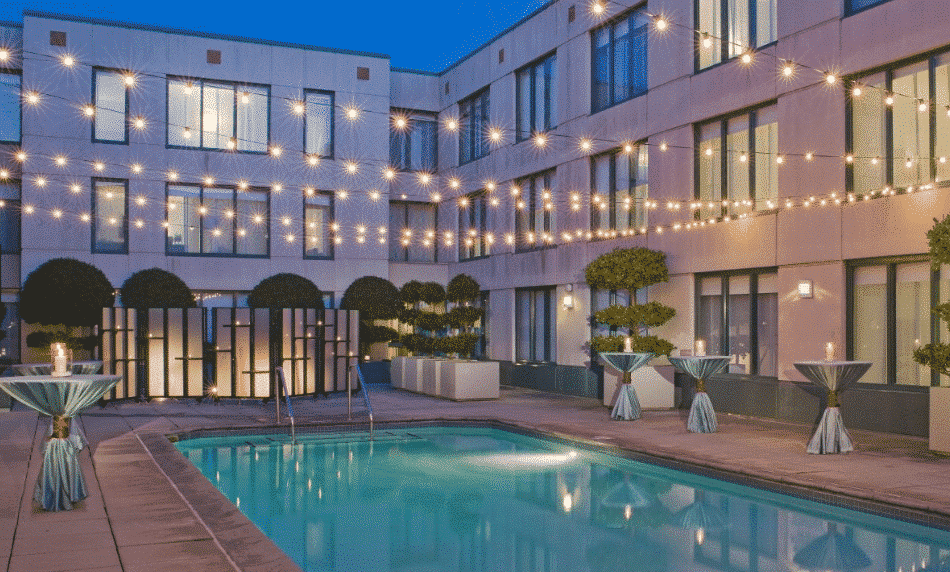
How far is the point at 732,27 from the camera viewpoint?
44.3 feet

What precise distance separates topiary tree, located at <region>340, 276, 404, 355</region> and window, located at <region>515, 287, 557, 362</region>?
345 cm

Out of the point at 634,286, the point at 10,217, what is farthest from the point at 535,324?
the point at 10,217

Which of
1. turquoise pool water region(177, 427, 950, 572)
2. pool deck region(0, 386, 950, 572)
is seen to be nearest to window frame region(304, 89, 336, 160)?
pool deck region(0, 386, 950, 572)

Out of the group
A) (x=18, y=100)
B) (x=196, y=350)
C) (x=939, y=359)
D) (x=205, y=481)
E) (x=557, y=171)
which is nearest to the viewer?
(x=205, y=481)

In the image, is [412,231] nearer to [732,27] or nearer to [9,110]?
[9,110]

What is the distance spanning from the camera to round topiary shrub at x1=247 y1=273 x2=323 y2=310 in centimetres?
2039

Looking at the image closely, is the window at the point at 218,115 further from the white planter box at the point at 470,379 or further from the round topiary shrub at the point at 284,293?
the white planter box at the point at 470,379

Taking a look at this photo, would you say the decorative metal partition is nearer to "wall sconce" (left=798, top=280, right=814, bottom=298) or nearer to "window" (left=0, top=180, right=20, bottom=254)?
"window" (left=0, top=180, right=20, bottom=254)

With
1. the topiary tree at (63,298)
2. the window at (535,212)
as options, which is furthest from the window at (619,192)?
the topiary tree at (63,298)

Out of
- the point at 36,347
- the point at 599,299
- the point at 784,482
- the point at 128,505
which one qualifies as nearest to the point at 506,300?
the point at 599,299

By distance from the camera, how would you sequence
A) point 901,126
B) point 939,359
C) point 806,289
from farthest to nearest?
point 806,289 → point 901,126 → point 939,359

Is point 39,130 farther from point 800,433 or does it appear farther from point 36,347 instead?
point 800,433

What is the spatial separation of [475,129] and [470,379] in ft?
26.6

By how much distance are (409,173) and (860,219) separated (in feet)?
45.9
